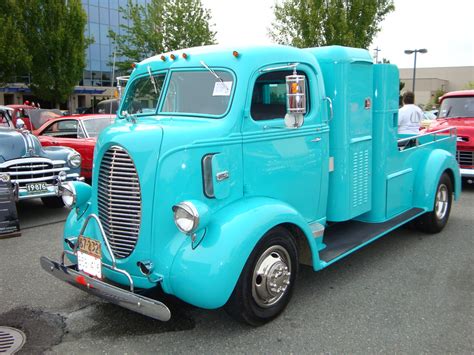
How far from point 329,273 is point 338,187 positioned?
3.02 feet

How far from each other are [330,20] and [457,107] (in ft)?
36.8

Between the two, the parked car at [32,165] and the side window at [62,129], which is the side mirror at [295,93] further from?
the side window at [62,129]

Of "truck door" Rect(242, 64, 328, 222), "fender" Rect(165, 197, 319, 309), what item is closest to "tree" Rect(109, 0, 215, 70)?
"truck door" Rect(242, 64, 328, 222)

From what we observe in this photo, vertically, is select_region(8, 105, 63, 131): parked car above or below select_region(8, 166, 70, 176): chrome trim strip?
above

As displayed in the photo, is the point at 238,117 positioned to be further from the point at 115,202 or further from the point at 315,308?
the point at 315,308

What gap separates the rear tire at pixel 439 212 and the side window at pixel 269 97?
112 inches

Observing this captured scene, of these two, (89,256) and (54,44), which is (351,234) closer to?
(89,256)

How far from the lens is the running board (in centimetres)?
415

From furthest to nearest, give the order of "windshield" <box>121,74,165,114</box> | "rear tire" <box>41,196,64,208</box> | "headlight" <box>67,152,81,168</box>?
1. "rear tire" <box>41,196,64,208</box>
2. "headlight" <box>67,152,81,168</box>
3. "windshield" <box>121,74,165,114</box>

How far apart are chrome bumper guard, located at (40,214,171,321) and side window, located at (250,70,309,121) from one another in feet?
5.05

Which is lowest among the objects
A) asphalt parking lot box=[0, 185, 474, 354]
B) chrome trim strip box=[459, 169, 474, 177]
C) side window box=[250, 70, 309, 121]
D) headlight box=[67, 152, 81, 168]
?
asphalt parking lot box=[0, 185, 474, 354]

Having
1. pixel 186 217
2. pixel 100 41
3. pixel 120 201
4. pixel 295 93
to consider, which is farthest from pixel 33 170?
pixel 100 41

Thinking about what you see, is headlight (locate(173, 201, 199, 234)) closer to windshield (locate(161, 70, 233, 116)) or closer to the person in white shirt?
windshield (locate(161, 70, 233, 116))

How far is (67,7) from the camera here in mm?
25125
